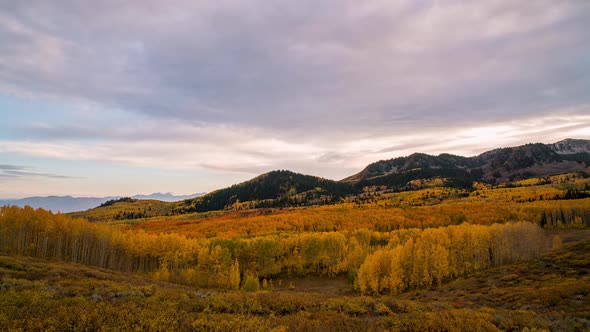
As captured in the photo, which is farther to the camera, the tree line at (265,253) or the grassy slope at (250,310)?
the tree line at (265,253)

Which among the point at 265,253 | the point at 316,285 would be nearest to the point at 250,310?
the point at 316,285

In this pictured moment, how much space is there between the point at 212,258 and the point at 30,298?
6476 centimetres

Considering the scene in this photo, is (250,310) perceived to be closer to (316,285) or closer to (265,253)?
(316,285)

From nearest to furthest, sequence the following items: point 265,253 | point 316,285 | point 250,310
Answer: point 250,310, point 316,285, point 265,253

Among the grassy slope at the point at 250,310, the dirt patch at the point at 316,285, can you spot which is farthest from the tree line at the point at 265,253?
the grassy slope at the point at 250,310

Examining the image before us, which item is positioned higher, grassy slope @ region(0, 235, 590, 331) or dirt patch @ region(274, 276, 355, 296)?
grassy slope @ region(0, 235, 590, 331)

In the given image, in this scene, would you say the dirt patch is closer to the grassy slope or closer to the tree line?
the tree line

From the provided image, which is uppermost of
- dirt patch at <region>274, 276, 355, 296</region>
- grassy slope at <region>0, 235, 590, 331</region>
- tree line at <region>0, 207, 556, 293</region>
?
grassy slope at <region>0, 235, 590, 331</region>

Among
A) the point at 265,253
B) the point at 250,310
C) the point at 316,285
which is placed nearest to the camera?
the point at 250,310

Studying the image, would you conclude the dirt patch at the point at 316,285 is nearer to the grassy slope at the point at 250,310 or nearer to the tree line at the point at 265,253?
the tree line at the point at 265,253

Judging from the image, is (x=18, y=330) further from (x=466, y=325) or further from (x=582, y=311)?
(x=582, y=311)

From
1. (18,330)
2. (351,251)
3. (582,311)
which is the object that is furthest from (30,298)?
(351,251)

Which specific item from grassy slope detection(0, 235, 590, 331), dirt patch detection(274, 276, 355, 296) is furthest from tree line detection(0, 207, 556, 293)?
grassy slope detection(0, 235, 590, 331)

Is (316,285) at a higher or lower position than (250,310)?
lower
